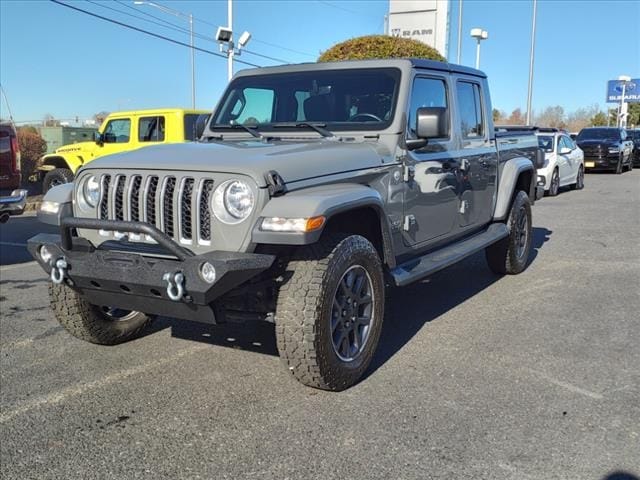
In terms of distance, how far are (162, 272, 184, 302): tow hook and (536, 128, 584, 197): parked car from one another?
534 inches

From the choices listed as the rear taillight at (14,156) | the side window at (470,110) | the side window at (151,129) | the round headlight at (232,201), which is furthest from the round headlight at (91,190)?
the side window at (151,129)

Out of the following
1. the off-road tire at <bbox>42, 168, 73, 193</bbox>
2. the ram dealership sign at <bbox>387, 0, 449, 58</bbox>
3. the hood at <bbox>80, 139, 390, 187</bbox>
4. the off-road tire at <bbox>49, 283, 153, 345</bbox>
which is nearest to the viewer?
the hood at <bbox>80, 139, 390, 187</bbox>

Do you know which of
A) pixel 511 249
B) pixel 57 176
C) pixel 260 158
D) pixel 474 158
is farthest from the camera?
pixel 57 176

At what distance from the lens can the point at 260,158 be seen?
3.61 m

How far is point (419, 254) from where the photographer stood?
499 cm

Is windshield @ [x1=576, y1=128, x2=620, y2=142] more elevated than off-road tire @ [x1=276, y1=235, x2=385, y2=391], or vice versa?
windshield @ [x1=576, y1=128, x2=620, y2=142]

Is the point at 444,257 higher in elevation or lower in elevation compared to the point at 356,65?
lower

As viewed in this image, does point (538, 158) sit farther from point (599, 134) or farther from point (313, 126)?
point (599, 134)

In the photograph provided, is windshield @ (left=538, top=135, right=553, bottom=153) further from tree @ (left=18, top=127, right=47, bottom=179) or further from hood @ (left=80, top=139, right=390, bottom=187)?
hood @ (left=80, top=139, right=390, bottom=187)

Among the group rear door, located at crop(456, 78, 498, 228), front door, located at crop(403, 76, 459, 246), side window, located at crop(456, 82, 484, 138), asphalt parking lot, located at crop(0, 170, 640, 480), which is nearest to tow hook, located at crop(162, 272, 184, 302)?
asphalt parking lot, located at crop(0, 170, 640, 480)

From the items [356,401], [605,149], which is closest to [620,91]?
[605,149]

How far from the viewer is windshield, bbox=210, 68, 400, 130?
469 centimetres

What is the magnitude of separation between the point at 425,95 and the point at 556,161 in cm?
1214

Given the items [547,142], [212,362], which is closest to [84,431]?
[212,362]
